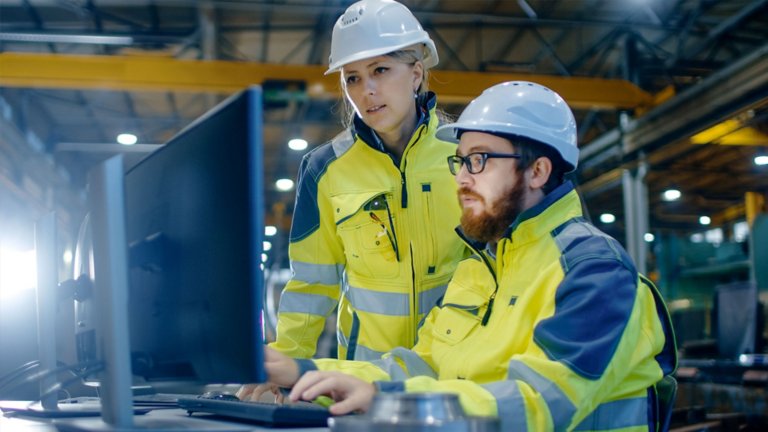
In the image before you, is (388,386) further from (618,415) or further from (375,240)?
(375,240)

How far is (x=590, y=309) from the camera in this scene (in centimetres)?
145

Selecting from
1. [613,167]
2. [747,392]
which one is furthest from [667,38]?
[747,392]

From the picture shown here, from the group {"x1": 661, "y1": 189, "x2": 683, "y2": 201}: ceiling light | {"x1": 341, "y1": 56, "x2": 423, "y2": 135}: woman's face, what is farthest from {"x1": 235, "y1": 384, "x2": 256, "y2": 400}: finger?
{"x1": 661, "y1": 189, "x2": 683, "y2": 201}: ceiling light

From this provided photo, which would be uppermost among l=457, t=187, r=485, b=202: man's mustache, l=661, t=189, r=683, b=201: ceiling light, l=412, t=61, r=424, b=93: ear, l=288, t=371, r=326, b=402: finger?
l=661, t=189, r=683, b=201: ceiling light

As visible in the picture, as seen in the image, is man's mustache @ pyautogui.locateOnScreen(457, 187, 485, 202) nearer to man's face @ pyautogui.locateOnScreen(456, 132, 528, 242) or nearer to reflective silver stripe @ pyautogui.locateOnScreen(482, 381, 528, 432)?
man's face @ pyautogui.locateOnScreen(456, 132, 528, 242)

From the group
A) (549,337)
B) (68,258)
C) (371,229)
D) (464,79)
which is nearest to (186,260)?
(549,337)

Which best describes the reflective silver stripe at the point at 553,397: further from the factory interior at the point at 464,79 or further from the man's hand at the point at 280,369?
the factory interior at the point at 464,79

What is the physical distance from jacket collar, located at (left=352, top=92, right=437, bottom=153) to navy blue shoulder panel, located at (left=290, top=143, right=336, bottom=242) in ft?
0.37

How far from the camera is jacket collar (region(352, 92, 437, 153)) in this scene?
2.38 meters

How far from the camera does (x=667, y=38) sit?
11594 millimetres

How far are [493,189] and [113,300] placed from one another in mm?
894

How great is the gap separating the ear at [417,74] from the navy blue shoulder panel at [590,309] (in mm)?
972

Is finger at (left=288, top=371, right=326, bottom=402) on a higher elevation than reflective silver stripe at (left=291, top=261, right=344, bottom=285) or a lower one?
lower

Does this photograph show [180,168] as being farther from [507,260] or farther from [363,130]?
[363,130]
